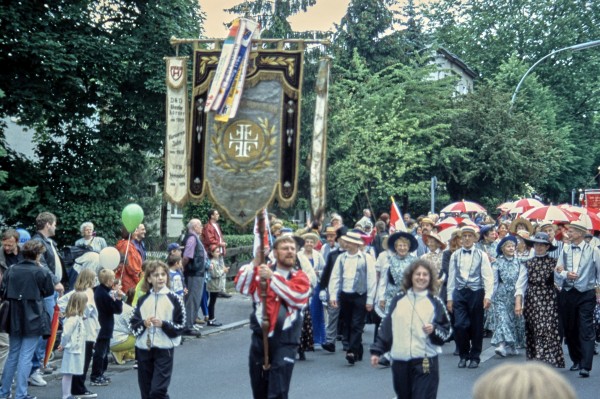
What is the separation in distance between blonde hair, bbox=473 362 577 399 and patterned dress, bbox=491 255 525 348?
12174 mm

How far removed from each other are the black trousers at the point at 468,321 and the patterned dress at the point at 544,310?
0.73 meters

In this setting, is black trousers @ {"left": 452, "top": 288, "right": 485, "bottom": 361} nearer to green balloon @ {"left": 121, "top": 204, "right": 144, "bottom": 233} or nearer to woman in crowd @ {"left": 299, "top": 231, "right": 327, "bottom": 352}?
woman in crowd @ {"left": 299, "top": 231, "right": 327, "bottom": 352}

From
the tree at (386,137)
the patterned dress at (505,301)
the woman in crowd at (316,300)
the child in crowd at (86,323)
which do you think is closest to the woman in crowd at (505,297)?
the patterned dress at (505,301)

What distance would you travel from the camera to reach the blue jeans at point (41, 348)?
11.4 metres

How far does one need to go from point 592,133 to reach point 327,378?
52.4 meters

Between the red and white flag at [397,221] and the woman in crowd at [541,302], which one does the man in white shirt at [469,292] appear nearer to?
the woman in crowd at [541,302]

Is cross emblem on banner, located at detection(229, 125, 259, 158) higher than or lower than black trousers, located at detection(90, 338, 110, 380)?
higher

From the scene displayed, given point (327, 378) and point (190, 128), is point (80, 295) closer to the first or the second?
point (327, 378)

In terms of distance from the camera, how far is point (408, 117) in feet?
130

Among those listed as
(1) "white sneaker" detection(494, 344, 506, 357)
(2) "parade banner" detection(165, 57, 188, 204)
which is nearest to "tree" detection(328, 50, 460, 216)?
(2) "parade banner" detection(165, 57, 188, 204)

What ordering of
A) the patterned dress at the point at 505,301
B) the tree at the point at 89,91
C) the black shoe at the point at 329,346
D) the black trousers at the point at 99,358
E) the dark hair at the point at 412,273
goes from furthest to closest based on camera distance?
the tree at the point at 89,91 → the black shoe at the point at 329,346 → the patterned dress at the point at 505,301 → the black trousers at the point at 99,358 → the dark hair at the point at 412,273

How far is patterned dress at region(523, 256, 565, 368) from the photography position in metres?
12.7

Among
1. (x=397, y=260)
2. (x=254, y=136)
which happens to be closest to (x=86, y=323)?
(x=397, y=260)

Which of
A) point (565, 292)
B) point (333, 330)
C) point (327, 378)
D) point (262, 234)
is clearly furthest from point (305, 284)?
point (333, 330)
